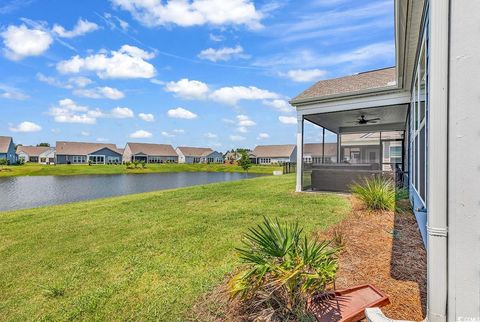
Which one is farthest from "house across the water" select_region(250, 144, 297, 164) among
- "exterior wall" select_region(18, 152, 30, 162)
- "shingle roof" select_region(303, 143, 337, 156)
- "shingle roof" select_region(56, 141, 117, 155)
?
"exterior wall" select_region(18, 152, 30, 162)

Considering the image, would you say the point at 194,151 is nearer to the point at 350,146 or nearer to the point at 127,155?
the point at 127,155

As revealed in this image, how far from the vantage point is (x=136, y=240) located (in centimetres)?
453

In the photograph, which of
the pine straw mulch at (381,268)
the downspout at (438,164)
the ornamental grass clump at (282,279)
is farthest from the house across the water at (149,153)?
the downspout at (438,164)

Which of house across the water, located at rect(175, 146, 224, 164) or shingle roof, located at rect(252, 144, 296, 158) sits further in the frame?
house across the water, located at rect(175, 146, 224, 164)

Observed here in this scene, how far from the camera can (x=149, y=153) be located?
60312 mm

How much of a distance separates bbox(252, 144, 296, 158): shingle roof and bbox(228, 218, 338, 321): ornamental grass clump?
5682 centimetres

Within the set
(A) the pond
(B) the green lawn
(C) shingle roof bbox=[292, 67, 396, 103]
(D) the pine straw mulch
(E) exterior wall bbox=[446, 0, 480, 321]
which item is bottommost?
(A) the pond

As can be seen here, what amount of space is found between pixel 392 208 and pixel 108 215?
6.84 metres

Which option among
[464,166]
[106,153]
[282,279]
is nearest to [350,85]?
[464,166]

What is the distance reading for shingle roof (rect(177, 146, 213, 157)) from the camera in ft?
221

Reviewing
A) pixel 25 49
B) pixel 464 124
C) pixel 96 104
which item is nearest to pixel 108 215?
pixel 464 124

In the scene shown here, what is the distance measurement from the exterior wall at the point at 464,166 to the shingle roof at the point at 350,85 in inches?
261

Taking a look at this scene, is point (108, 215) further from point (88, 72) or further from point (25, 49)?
point (88, 72)

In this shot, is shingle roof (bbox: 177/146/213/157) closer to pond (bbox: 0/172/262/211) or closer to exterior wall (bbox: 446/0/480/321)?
pond (bbox: 0/172/262/211)
